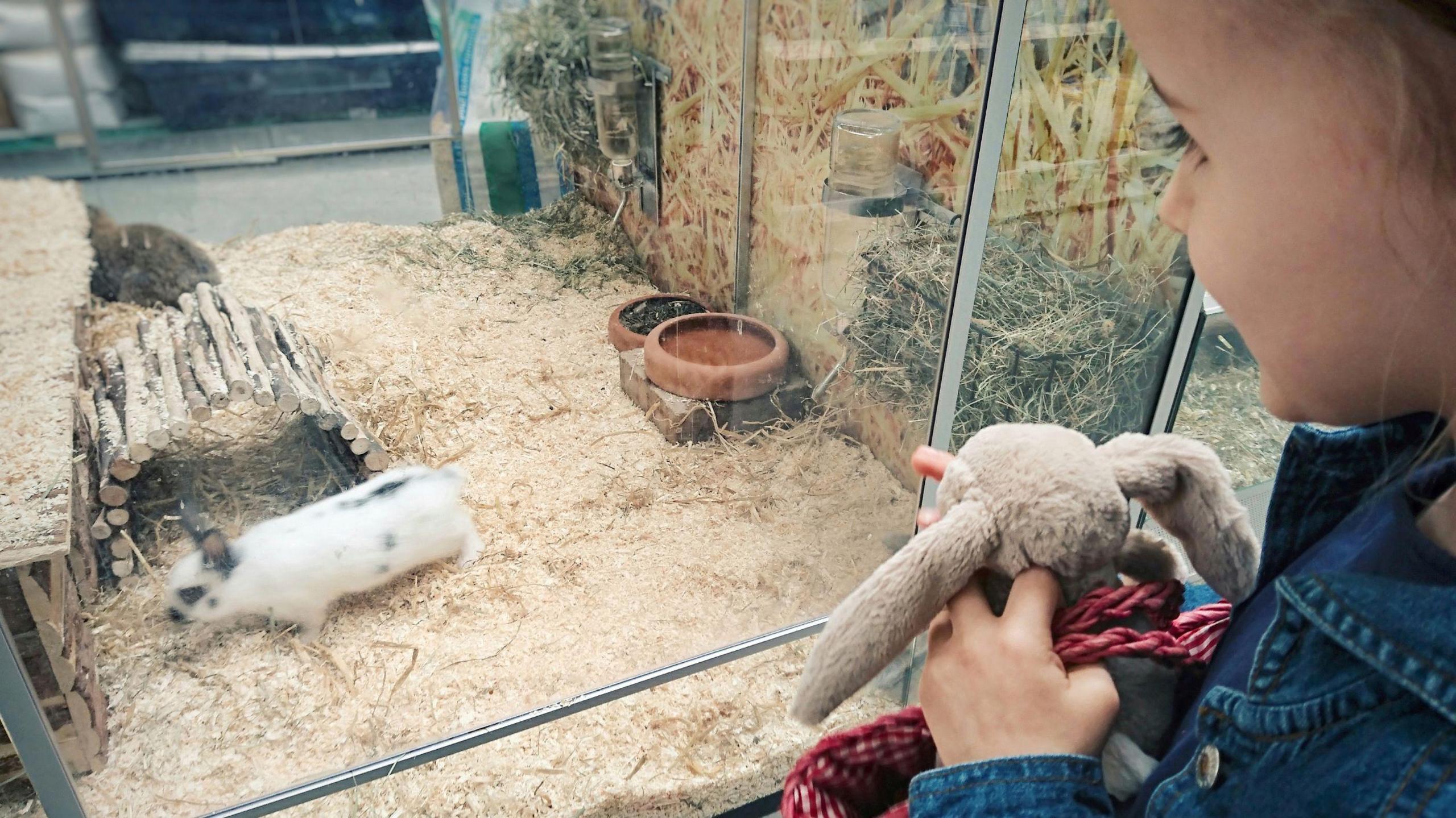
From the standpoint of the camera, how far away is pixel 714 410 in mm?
1585

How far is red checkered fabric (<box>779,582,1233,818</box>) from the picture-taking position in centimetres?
66

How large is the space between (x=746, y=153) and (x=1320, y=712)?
1225mm

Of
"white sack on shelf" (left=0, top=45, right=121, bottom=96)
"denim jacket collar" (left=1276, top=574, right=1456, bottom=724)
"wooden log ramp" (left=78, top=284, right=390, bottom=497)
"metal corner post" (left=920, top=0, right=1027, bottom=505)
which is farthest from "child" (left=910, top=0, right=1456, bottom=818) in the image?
"wooden log ramp" (left=78, top=284, right=390, bottom=497)

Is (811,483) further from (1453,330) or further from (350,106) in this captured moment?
(1453,330)

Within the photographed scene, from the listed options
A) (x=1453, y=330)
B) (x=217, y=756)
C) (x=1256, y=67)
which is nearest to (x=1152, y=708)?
(x=1453, y=330)

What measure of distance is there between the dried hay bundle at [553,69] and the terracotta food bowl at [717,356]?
325mm

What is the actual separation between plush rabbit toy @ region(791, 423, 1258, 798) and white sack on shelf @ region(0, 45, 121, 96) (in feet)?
2.57

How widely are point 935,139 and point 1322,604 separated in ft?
3.11

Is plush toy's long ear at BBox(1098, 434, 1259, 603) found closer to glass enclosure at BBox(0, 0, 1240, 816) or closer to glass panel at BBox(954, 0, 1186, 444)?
glass enclosure at BBox(0, 0, 1240, 816)

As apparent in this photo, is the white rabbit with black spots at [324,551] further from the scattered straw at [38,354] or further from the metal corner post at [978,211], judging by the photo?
the metal corner post at [978,211]

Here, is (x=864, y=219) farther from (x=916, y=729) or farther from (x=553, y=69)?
(x=916, y=729)

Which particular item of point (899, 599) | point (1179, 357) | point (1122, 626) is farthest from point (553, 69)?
point (1179, 357)

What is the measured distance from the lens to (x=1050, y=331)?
1.61 meters

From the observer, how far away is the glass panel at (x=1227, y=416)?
63.7 inches
